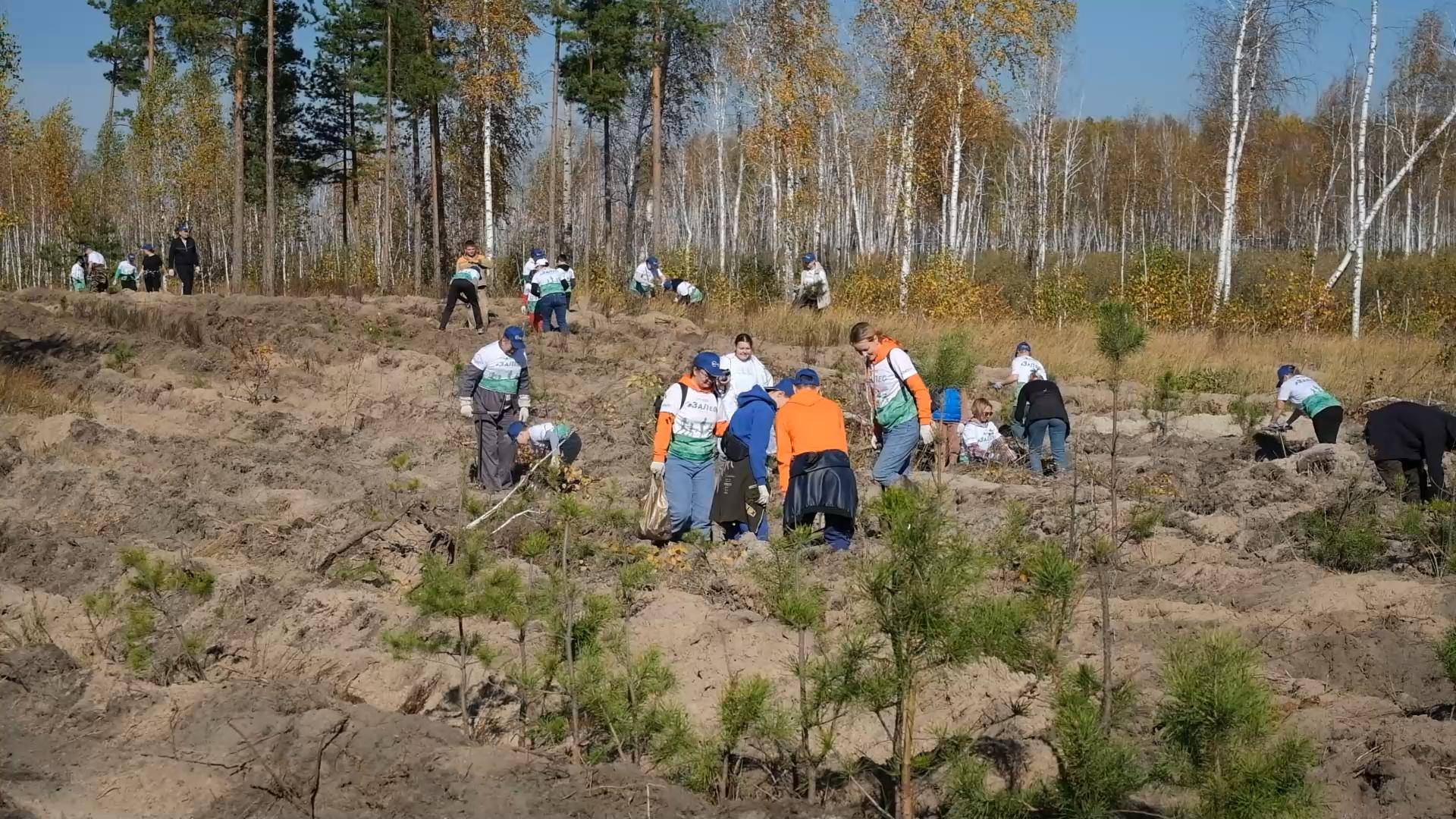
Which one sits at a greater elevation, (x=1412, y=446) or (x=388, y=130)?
(x=388, y=130)

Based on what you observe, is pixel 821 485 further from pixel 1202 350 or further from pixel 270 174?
pixel 270 174

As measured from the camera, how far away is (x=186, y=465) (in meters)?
12.5

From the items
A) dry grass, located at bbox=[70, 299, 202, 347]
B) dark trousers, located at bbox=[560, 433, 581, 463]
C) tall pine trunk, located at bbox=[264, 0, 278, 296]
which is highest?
tall pine trunk, located at bbox=[264, 0, 278, 296]

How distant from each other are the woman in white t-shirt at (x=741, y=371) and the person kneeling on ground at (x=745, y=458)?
1186 millimetres

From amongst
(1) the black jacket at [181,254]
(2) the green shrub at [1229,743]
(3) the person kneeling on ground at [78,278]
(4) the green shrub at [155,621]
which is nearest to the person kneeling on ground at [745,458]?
(4) the green shrub at [155,621]

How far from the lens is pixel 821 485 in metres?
9.28

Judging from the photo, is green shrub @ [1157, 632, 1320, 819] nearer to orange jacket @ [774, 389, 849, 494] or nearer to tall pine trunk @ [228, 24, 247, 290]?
→ orange jacket @ [774, 389, 849, 494]

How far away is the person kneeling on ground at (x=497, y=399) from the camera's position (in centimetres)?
1182

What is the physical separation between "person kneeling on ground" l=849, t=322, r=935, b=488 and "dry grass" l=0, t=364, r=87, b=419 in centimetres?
934

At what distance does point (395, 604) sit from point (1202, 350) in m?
17.3

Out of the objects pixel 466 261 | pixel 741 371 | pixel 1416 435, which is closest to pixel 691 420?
pixel 741 371

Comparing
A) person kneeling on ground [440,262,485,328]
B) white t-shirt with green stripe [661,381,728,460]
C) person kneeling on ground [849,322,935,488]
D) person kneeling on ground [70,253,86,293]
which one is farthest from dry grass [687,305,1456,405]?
person kneeling on ground [70,253,86,293]

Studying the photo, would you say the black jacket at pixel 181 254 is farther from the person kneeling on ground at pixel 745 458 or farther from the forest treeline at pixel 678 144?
the person kneeling on ground at pixel 745 458

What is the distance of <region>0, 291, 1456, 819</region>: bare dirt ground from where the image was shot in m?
5.30
